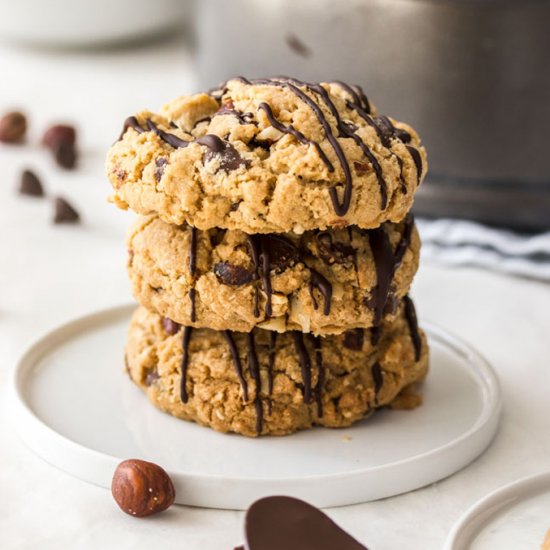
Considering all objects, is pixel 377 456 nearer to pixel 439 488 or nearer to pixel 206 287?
pixel 439 488

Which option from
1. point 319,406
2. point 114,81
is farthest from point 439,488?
point 114,81

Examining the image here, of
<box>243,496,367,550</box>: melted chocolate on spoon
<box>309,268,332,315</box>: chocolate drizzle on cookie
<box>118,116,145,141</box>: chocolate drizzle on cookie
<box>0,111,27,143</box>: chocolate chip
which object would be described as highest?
<box>118,116,145,141</box>: chocolate drizzle on cookie

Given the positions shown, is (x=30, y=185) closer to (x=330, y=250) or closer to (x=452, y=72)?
(x=452, y=72)

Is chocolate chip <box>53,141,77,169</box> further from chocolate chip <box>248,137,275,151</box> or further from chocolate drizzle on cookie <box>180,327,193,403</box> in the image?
chocolate chip <box>248,137,275,151</box>

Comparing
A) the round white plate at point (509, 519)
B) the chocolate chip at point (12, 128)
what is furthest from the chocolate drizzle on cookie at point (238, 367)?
the chocolate chip at point (12, 128)

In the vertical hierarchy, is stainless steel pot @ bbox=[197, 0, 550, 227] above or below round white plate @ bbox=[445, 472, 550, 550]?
above

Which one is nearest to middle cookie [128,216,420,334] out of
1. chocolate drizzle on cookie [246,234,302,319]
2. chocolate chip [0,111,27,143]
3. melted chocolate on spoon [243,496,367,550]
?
chocolate drizzle on cookie [246,234,302,319]

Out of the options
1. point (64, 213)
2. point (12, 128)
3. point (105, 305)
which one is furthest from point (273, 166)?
point (12, 128)
